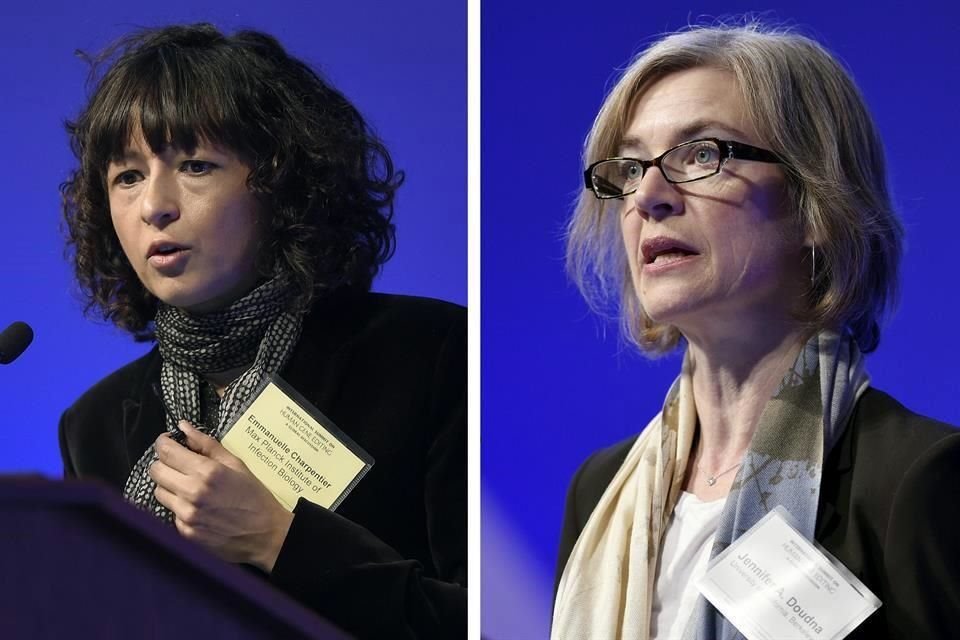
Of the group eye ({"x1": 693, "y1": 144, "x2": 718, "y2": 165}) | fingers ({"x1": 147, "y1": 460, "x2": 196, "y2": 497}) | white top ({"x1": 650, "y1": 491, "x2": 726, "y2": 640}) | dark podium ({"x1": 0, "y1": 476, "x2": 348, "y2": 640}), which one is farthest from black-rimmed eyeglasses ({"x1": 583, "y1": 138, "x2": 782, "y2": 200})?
dark podium ({"x1": 0, "y1": 476, "x2": 348, "y2": 640})

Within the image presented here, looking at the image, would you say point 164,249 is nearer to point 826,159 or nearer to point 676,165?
point 676,165

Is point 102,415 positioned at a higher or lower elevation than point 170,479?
higher

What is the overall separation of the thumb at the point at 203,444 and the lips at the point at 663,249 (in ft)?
3.32

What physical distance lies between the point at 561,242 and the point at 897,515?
925 millimetres

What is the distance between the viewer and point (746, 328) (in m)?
2.38

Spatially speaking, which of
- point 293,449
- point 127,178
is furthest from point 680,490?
point 127,178

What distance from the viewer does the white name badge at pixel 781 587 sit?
216 cm

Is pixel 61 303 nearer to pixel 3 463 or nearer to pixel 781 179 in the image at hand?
pixel 3 463

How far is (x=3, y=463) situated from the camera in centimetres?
288

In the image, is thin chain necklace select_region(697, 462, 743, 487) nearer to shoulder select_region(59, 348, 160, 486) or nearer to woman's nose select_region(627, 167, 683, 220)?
woman's nose select_region(627, 167, 683, 220)

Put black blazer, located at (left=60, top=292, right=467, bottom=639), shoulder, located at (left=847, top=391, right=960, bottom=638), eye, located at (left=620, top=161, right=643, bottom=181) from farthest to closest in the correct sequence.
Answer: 1. black blazer, located at (left=60, top=292, right=467, bottom=639)
2. eye, located at (left=620, top=161, right=643, bottom=181)
3. shoulder, located at (left=847, top=391, right=960, bottom=638)

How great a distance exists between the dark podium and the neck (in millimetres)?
1587

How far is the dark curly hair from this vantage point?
2.79 meters

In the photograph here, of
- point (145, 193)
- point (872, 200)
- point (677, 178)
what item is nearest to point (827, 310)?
point (872, 200)
